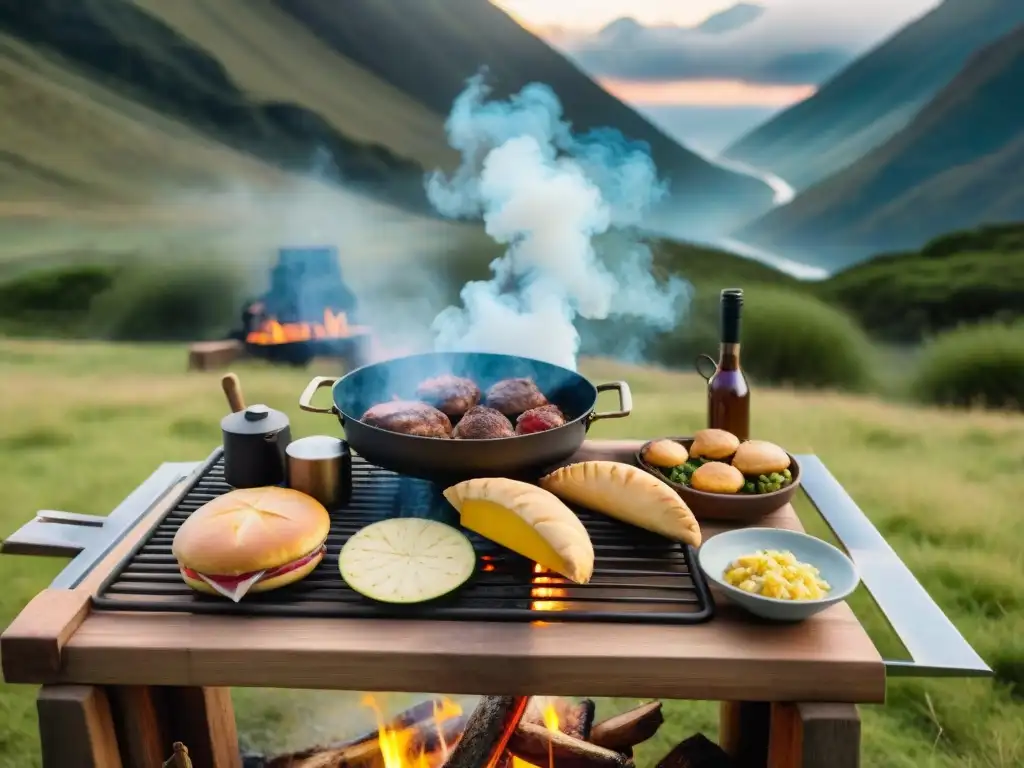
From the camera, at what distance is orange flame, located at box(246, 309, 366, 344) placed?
23.6 ft

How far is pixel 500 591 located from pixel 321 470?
25.1 inches

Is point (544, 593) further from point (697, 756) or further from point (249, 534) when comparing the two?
point (697, 756)

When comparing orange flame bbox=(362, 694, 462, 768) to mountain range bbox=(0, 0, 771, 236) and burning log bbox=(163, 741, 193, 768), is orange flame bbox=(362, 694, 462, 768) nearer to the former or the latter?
burning log bbox=(163, 741, 193, 768)

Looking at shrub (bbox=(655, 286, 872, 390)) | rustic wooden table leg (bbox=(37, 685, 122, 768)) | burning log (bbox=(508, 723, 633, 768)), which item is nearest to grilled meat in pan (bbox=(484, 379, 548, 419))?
burning log (bbox=(508, 723, 633, 768))

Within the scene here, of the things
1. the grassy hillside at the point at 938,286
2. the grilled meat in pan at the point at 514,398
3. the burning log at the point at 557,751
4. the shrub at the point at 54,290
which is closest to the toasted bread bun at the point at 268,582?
the grilled meat in pan at the point at 514,398

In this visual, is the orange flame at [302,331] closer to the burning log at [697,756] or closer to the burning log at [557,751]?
the burning log at [557,751]

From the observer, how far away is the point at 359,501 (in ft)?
7.57

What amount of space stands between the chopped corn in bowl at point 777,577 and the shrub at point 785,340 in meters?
4.63

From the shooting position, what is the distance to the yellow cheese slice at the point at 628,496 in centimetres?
197

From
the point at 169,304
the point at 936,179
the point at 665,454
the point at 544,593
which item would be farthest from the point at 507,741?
the point at 169,304

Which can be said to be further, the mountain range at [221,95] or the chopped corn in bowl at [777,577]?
the mountain range at [221,95]

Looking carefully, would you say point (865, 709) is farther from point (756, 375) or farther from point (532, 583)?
point (756, 375)

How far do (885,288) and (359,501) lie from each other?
5210mm

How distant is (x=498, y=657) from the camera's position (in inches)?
64.0
